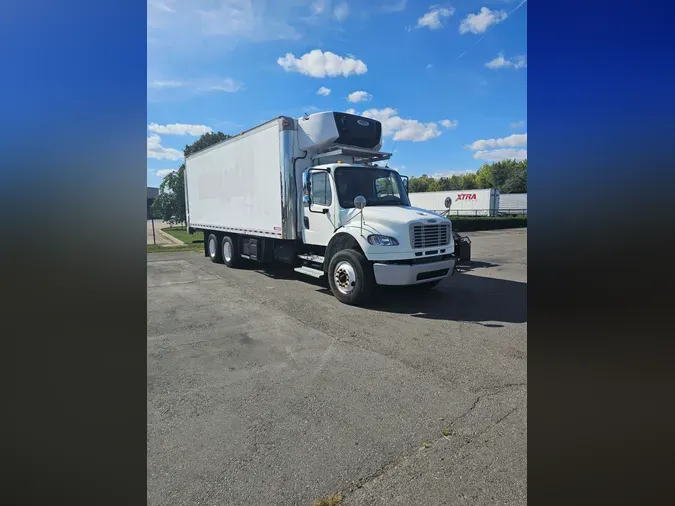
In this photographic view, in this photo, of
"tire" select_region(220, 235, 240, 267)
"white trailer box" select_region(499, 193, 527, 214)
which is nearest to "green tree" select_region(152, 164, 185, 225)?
"tire" select_region(220, 235, 240, 267)

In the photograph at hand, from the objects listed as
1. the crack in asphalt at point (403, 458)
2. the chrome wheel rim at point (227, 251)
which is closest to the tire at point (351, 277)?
the crack in asphalt at point (403, 458)

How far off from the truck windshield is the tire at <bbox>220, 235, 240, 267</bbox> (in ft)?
16.3

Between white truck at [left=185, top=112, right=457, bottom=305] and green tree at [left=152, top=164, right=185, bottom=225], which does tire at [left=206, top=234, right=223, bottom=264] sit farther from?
green tree at [left=152, top=164, right=185, bottom=225]

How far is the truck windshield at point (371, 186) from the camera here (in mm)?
7820

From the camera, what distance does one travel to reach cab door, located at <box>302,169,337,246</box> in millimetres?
7902

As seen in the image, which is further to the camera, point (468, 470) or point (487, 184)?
point (487, 184)

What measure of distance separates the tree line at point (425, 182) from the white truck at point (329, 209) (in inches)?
82.7

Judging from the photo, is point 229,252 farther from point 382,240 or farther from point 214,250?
point 382,240
